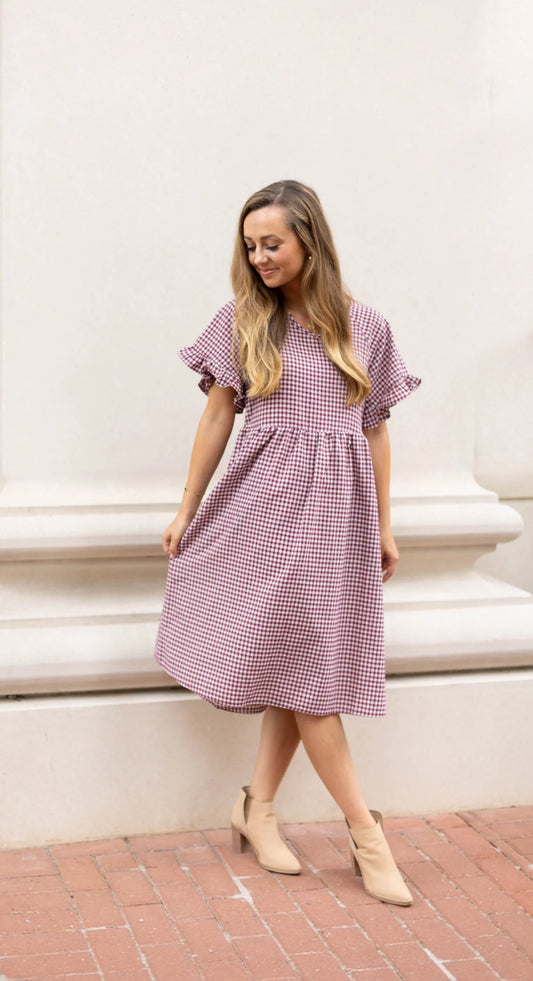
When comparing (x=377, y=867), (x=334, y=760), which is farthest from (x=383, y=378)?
(x=377, y=867)

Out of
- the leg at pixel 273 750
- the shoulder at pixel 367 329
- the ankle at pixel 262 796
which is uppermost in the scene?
the shoulder at pixel 367 329

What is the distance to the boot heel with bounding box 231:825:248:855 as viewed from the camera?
3.38m

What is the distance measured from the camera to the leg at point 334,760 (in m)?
3.15

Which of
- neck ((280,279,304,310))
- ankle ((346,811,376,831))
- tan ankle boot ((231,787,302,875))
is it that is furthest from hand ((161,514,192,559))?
ankle ((346,811,376,831))

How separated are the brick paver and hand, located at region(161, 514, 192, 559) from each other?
89cm

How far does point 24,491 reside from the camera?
3553 millimetres

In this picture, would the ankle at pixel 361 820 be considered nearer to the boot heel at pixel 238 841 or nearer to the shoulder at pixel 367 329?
the boot heel at pixel 238 841

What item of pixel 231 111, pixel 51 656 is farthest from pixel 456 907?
pixel 231 111

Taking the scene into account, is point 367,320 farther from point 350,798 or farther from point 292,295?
point 350,798

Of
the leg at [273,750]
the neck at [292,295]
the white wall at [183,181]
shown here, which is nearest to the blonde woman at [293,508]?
the neck at [292,295]

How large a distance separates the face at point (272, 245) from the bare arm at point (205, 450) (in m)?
A: 0.33

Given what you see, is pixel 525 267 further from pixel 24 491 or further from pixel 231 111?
pixel 24 491

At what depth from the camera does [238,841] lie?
11.1 ft

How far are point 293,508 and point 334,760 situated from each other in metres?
0.69
